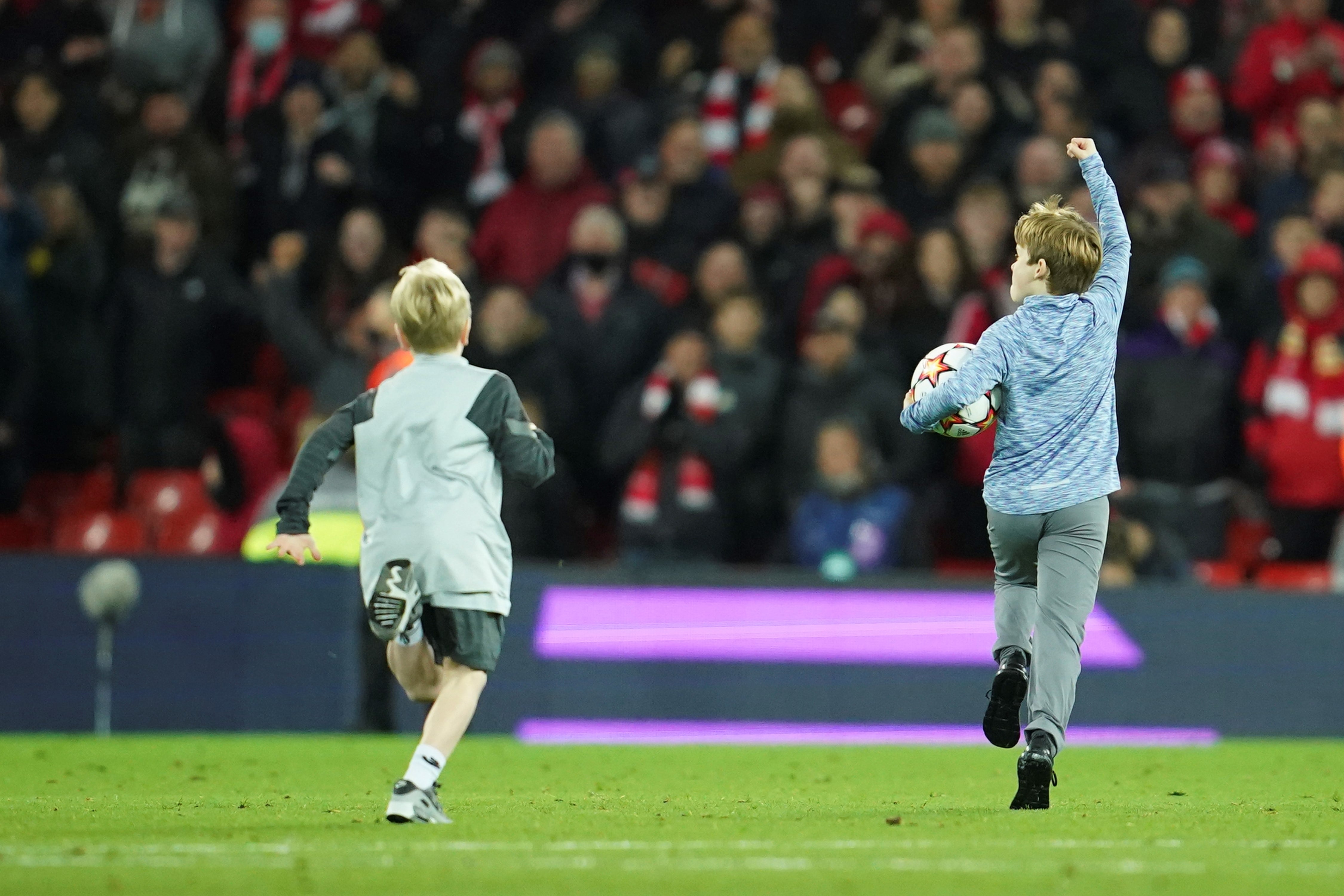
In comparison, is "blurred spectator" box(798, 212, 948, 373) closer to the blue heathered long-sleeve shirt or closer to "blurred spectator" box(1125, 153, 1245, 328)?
"blurred spectator" box(1125, 153, 1245, 328)

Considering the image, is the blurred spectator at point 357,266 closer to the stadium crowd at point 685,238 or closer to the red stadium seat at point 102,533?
the stadium crowd at point 685,238

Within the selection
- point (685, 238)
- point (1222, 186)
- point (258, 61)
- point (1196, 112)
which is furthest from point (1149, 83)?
point (258, 61)

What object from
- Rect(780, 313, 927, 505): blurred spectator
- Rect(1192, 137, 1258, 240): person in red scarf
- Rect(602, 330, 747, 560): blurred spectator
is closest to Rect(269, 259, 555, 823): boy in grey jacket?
Rect(602, 330, 747, 560): blurred spectator

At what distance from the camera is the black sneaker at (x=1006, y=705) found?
6.75 meters

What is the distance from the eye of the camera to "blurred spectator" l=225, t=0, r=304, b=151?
1591cm

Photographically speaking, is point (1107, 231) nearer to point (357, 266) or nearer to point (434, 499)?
point (434, 499)

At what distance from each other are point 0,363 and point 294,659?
144 inches

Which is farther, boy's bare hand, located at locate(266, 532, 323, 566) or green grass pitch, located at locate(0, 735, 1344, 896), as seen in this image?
boy's bare hand, located at locate(266, 532, 323, 566)

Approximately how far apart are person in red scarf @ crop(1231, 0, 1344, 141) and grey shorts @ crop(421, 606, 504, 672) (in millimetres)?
10618

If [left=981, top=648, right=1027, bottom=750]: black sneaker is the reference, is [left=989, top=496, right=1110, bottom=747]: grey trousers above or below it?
above

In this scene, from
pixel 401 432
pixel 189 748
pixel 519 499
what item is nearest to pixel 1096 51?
pixel 519 499

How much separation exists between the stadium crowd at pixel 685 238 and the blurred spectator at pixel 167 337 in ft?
0.08

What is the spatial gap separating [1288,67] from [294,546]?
1123cm

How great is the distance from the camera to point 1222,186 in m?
14.7
